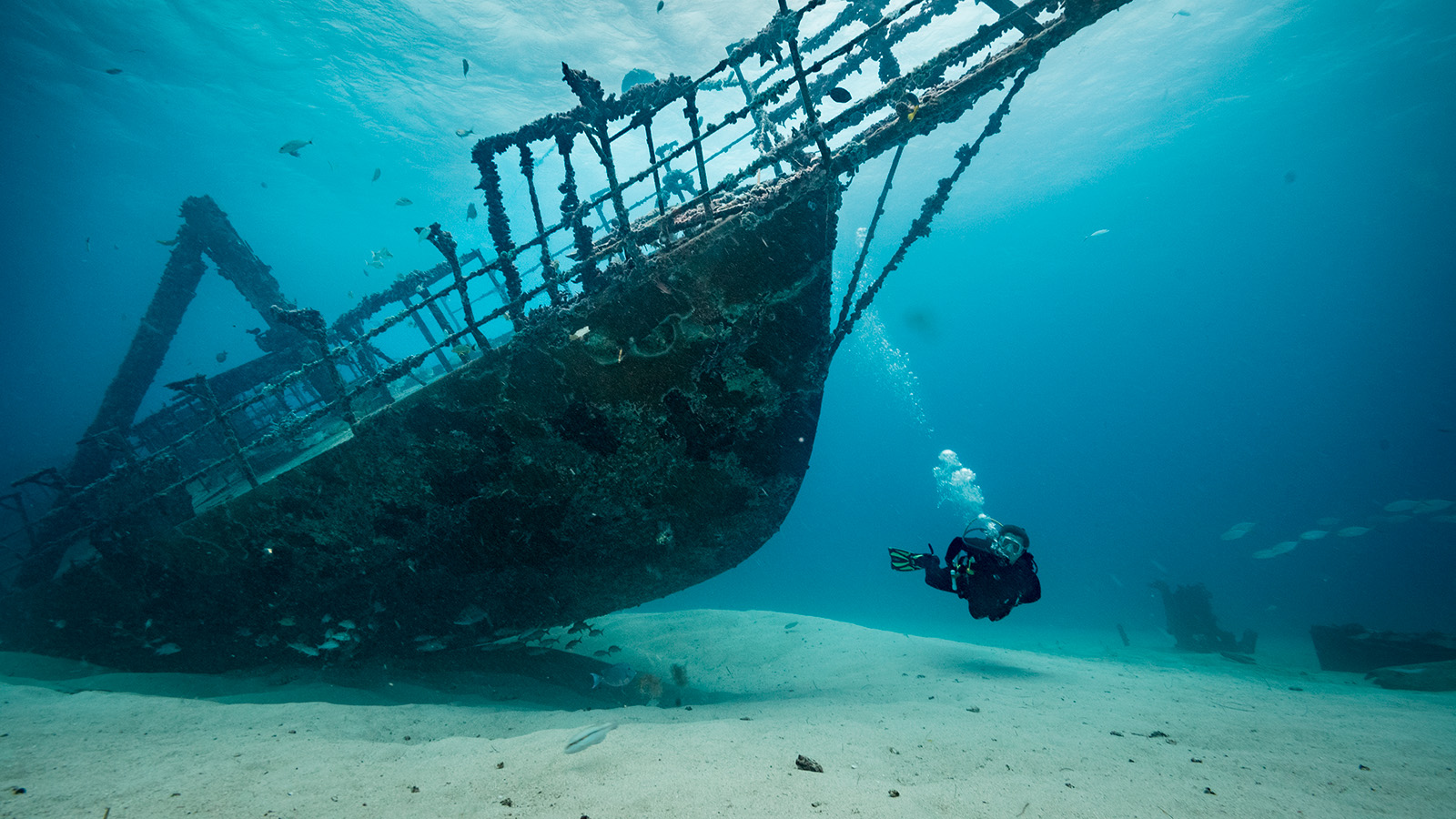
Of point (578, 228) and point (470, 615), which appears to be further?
point (470, 615)

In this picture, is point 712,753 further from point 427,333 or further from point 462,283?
point 427,333

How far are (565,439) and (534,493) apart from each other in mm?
865

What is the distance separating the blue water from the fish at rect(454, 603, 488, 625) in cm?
2150

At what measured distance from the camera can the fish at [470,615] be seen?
21.0 feet

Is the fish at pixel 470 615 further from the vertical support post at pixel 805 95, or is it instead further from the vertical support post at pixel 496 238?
the vertical support post at pixel 805 95

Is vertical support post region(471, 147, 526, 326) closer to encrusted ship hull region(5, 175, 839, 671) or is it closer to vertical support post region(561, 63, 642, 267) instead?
encrusted ship hull region(5, 175, 839, 671)

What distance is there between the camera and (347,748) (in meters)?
3.76

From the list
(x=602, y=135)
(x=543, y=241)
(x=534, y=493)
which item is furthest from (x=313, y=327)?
(x=602, y=135)

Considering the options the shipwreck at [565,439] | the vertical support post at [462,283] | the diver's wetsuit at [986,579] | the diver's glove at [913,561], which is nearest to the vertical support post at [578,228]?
the shipwreck at [565,439]

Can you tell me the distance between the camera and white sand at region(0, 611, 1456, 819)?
2.85 m

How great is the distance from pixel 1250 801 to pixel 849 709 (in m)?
3.38

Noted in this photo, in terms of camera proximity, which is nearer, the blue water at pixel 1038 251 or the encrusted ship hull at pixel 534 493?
the encrusted ship hull at pixel 534 493

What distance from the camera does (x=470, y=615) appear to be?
6422 millimetres

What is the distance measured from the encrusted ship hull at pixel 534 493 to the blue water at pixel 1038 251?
1923cm
